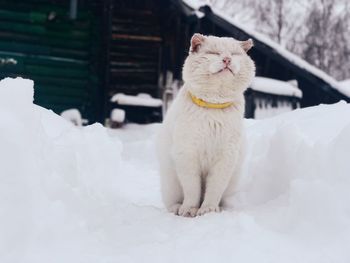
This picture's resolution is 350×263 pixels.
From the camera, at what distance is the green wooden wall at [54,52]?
9664 millimetres

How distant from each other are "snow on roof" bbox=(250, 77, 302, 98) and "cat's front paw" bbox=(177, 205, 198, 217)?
6.56 metres

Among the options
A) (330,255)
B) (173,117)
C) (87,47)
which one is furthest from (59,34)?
(330,255)

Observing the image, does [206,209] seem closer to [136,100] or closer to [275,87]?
[136,100]

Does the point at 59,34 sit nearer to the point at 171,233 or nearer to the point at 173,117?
the point at 173,117

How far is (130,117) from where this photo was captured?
10.3 metres

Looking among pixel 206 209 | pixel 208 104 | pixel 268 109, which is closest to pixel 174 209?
pixel 206 209

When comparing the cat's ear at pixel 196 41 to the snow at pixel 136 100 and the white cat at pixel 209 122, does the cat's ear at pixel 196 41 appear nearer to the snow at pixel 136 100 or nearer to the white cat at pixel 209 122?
the white cat at pixel 209 122

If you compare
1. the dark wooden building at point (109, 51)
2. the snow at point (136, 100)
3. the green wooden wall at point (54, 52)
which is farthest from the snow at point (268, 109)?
the green wooden wall at point (54, 52)

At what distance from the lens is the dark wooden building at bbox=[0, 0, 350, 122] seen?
972cm

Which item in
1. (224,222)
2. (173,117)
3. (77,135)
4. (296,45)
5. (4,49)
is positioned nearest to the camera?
(224,222)

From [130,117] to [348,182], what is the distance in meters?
7.89

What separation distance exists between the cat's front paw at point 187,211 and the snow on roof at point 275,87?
6.56m

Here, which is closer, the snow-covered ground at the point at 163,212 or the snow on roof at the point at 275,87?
the snow-covered ground at the point at 163,212

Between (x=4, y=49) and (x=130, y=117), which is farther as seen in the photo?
(x=130, y=117)
